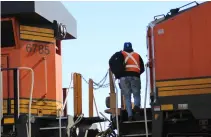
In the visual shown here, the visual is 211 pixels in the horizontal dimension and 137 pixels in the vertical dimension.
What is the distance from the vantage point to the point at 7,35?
6.65m

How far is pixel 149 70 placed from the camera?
5977 millimetres

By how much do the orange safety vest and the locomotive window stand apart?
214cm

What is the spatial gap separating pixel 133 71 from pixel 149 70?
29cm

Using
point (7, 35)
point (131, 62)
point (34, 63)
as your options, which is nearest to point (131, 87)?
point (131, 62)

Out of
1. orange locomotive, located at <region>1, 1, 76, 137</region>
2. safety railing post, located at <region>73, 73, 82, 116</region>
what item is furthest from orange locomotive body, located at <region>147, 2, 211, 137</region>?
orange locomotive, located at <region>1, 1, 76, 137</region>

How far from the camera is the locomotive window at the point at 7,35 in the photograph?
654cm

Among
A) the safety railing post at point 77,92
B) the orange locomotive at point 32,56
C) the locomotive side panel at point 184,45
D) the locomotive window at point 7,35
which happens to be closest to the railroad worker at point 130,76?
the locomotive side panel at point 184,45

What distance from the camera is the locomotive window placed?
6.54 metres

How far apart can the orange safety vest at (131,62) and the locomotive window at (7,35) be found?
2.14 m

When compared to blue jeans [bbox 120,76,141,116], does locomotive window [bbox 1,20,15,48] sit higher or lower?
higher

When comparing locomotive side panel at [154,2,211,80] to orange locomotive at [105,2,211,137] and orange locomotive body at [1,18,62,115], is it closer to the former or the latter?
orange locomotive at [105,2,211,137]

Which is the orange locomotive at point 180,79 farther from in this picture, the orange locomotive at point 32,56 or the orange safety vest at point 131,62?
the orange locomotive at point 32,56

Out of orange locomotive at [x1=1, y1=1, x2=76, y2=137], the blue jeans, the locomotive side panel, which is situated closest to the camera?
the locomotive side panel

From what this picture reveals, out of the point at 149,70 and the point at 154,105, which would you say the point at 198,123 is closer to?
the point at 154,105
